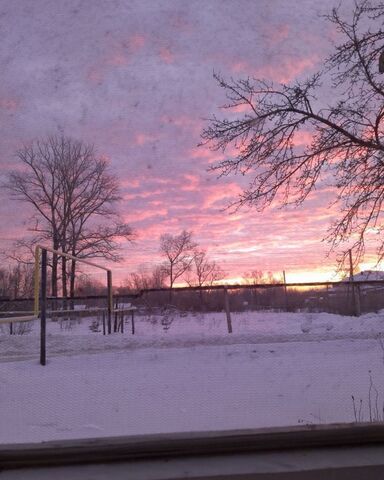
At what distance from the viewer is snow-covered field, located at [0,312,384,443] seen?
14.6 feet

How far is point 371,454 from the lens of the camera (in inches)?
76.2

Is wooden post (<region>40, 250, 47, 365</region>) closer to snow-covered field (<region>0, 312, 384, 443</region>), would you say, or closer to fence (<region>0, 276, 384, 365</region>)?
snow-covered field (<region>0, 312, 384, 443</region>)

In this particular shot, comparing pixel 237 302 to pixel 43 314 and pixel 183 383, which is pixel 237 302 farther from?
pixel 183 383

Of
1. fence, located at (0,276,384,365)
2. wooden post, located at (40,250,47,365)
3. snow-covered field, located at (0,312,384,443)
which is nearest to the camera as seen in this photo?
snow-covered field, located at (0,312,384,443)

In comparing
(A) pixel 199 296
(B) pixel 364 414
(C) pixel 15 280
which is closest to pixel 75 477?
(B) pixel 364 414

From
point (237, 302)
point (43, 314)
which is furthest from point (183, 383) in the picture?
point (237, 302)

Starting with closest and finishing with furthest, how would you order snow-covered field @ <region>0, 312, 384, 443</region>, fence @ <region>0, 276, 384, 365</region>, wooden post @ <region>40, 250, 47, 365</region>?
snow-covered field @ <region>0, 312, 384, 443</region> → wooden post @ <region>40, 250, 47, 365</region> → fence @ <region>0, 276, 384, 365</region>

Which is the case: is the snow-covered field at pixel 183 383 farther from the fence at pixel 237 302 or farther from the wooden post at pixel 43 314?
the fence at pixel 237 302

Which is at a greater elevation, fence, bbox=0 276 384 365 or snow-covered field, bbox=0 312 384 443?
fence, bbox=0 276 384 365

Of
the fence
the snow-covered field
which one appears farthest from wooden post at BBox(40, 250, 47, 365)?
the fence

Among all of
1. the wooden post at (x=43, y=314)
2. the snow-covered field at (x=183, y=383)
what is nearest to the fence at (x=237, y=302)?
the snow-covered field at (x=183, y=383)

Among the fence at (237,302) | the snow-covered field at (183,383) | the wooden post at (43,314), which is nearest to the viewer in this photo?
the snow-covered field at (183,383)

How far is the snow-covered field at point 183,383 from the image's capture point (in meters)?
4.45

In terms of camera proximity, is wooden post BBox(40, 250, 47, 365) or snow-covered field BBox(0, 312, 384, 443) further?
wooden post BBox(40, 250, 47, 365)
